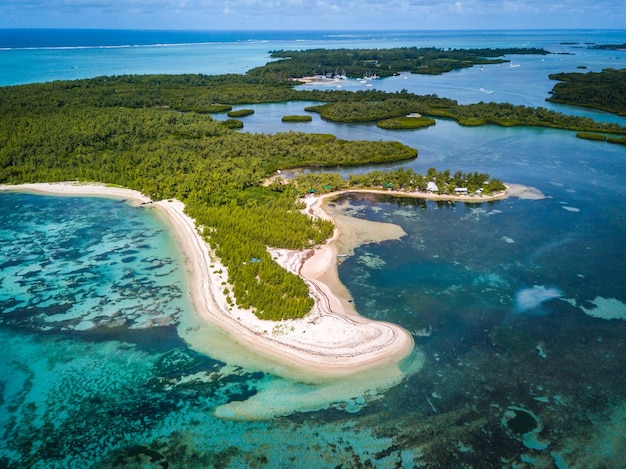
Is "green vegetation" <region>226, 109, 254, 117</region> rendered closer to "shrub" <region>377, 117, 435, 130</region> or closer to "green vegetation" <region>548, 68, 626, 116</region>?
"shrub" <region>377, 117, 435, 130</region>

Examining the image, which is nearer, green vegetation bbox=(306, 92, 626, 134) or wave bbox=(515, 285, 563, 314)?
wave bbox=(515, 285, 563, 314)

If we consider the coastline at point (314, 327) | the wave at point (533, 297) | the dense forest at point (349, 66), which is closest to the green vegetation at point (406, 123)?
the coastline at point (314, 327)

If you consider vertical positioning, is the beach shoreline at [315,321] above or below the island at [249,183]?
below

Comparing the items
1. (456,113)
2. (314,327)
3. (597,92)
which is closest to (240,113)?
(456,113)

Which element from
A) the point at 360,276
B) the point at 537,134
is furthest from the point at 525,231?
the point at 537,134

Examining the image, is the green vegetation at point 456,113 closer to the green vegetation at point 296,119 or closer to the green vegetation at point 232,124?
the green vegetation at point 296,119

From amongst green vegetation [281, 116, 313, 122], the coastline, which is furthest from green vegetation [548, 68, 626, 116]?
the coastline

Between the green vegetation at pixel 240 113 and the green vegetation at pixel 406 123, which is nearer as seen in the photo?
the green vegetation at pixel 406 123
